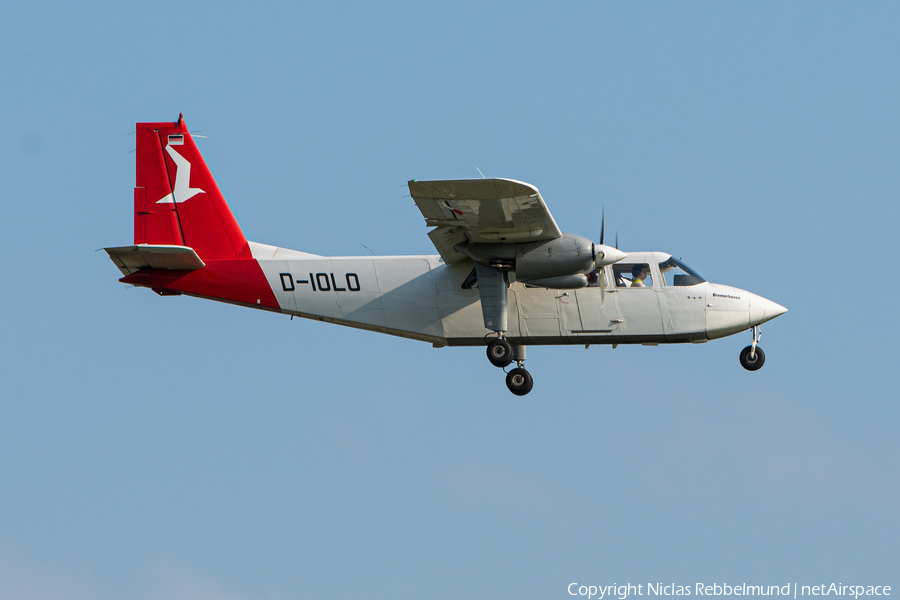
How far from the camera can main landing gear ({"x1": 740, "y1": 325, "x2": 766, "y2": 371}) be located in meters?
21.6

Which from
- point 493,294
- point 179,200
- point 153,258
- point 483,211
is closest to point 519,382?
point 493,294

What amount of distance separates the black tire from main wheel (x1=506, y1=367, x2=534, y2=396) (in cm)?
77

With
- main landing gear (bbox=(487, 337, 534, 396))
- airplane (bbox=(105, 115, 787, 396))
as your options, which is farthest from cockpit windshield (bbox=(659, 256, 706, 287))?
main landing gear (bbox=(487, 337, 534, 396))

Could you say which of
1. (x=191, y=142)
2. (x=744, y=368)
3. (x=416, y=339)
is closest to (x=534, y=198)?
(x=416, y=339)

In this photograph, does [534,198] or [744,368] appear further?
[744,368]

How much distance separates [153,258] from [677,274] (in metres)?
10.6

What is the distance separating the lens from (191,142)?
2239 centimetres

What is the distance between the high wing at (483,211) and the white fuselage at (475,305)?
1.34 meters

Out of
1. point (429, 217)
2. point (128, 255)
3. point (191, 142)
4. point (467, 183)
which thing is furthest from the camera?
point (191, 142)

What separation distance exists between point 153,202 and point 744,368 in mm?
12831

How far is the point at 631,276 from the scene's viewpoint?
840 inches

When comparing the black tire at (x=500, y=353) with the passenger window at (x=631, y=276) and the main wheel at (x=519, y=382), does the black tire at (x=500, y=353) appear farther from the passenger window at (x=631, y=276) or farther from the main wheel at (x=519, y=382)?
the passenger window at (x=631, y=276)

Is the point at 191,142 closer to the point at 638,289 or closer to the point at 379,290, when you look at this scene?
the point at 379,290

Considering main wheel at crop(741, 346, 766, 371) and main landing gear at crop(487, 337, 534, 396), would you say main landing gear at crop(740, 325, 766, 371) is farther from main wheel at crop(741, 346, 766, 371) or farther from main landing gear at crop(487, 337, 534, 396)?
main landing gear at crop(487, 337, 534, 396)
